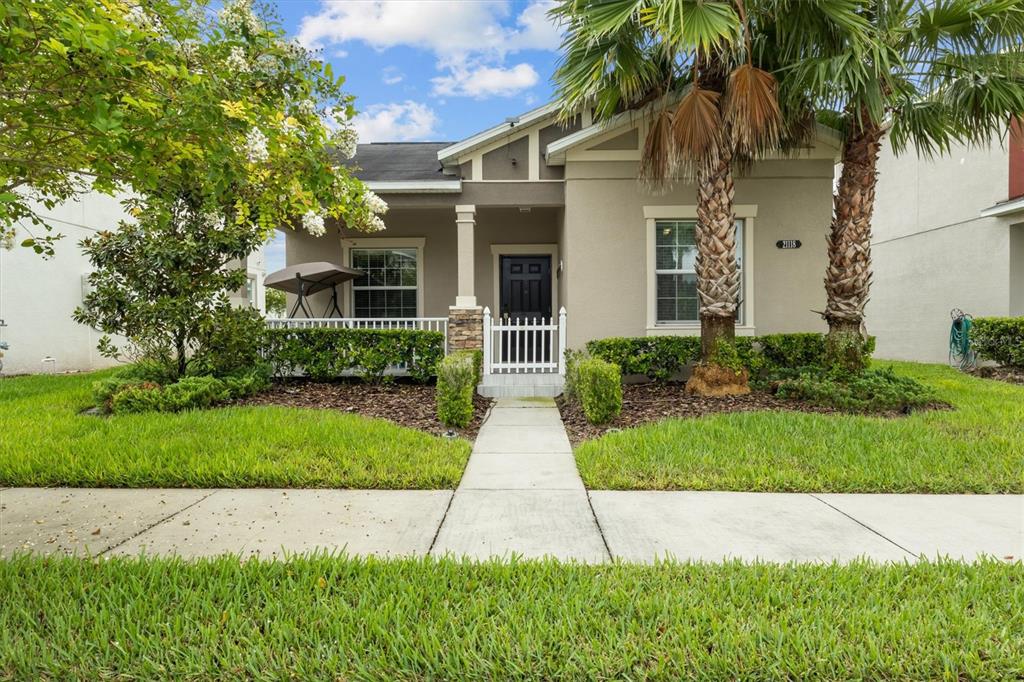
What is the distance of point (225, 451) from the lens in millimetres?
4828

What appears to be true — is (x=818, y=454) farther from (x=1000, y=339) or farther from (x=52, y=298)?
(x=52, y=298)

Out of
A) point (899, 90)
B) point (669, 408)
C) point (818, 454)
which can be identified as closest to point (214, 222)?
point (669, 408)

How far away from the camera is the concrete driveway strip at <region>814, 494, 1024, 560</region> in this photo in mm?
3135

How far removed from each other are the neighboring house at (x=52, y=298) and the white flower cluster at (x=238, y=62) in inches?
313

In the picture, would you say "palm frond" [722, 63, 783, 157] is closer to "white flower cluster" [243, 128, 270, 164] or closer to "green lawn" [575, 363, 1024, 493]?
"green lawn" [575, 363, 1024, 493]

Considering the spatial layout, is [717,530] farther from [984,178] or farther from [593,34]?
[984,178]

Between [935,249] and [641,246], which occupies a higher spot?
[935,249]

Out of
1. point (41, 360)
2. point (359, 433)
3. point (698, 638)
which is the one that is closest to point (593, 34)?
point (359, 433)

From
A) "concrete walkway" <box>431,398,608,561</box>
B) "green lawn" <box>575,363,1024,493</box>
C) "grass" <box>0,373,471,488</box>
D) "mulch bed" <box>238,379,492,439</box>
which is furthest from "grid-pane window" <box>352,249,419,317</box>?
"green lawn" <box>575,363,1024,493</box>

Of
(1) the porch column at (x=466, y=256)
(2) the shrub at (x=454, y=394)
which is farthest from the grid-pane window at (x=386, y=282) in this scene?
(2) the shrub at (x=454, y=394)

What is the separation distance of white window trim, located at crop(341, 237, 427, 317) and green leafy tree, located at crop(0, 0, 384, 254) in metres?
6.87

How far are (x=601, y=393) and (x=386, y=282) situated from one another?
6918mm

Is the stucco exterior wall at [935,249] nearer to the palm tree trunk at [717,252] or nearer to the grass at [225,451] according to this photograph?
the palm tree trunk at [717,252]

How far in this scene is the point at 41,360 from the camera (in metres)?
11.8
